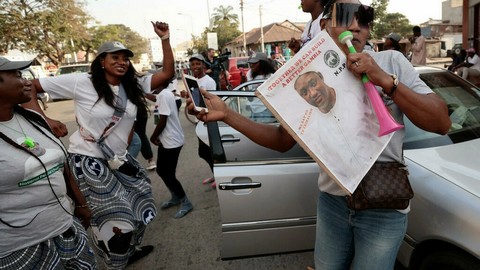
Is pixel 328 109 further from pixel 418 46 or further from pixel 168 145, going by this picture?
pixel 418 46

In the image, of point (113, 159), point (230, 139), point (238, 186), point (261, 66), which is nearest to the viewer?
point (238, 186)

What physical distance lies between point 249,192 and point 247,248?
15.9 inches

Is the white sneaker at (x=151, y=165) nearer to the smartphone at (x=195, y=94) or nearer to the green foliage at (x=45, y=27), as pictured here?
the smartphone at (x=195, y=94)

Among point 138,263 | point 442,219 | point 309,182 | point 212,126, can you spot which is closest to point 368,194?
point 442,219

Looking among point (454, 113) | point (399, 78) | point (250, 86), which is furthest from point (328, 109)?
point (250, 86)

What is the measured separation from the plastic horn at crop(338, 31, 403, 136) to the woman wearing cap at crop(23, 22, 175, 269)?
65.1 inches

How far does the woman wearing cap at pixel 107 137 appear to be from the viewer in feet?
7.63

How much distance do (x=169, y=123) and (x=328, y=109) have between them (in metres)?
2.87

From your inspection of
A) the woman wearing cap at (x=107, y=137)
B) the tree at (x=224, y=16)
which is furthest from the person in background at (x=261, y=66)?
the tree at (x=224, y=16)

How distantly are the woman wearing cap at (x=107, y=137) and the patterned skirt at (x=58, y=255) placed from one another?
0.35 meters

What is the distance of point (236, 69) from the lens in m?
13.0

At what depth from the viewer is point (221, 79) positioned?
1026 cm

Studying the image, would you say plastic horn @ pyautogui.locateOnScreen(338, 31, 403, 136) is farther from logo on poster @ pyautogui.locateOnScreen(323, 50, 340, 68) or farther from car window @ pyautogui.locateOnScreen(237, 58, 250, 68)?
car window @ pyautogui.locateOnScreen(237, 58, 250, 68)

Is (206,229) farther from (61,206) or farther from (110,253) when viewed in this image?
(61,206)
